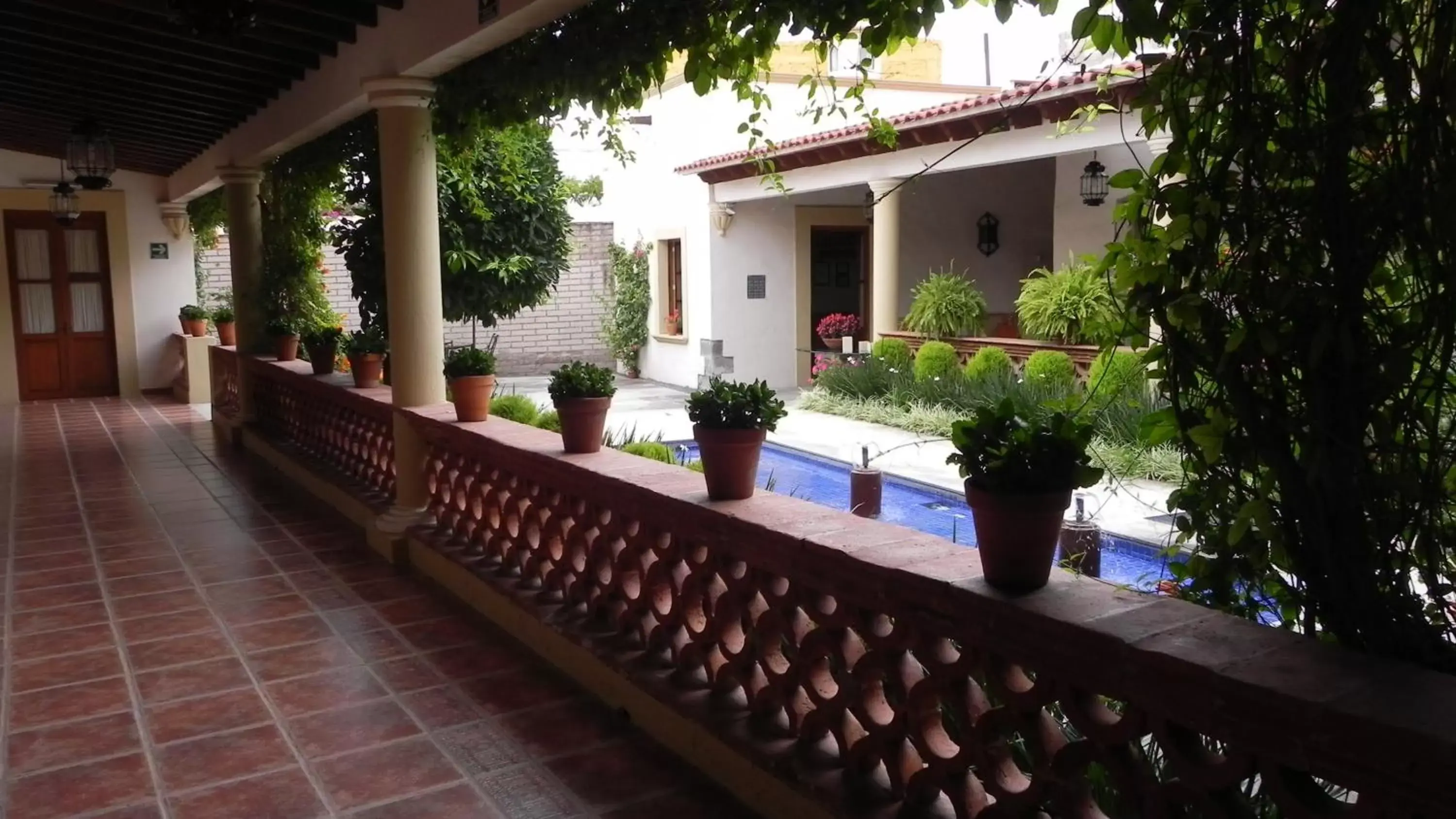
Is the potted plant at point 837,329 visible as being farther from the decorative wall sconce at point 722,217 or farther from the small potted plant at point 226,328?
the small potted plant at point 226,328

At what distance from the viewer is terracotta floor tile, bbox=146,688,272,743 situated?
3.40m

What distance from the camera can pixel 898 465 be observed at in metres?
8.74

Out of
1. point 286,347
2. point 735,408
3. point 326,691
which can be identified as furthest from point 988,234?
point 326,691

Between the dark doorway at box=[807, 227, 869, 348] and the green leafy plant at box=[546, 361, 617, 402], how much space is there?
10.9 m

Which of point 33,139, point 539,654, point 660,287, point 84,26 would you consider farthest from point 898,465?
point 33,139

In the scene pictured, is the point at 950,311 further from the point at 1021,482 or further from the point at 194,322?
the point at 1021,482

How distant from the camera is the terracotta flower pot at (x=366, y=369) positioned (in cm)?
654

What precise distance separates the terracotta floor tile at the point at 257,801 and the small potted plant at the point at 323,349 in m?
4.90

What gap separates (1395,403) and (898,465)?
23.6 ft

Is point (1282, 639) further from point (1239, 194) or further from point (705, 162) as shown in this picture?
point (705, 162)

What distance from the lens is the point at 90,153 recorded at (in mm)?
7520

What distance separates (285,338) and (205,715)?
5.69m

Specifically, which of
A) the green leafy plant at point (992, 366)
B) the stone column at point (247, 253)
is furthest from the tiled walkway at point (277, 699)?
the green leafy plant at point (992, 366)

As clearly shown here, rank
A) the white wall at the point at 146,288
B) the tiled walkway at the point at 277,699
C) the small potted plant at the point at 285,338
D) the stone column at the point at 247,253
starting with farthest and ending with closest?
the white wall at the point at 146,288
the stone column at the point at 247,253
the small potted plant at the point at 285,338
the tiled walkway at the point at 277,699
